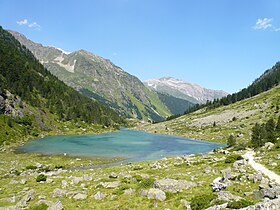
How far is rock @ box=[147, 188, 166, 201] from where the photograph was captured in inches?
977

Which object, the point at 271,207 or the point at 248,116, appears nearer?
the point at 271,207

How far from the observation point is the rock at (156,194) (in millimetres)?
24816

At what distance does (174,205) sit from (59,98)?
167m

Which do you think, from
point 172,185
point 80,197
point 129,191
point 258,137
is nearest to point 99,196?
point 80,197

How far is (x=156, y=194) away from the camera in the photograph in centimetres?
2538

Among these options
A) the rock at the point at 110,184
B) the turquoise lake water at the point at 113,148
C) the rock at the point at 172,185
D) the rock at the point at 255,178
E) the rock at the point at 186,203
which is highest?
the rock at the point at 255,178

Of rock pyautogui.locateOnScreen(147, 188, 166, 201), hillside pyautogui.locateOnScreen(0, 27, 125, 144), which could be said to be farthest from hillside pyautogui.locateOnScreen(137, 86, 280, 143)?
rock pyautogui.locateOnScreen(147, 188, 166, 201)

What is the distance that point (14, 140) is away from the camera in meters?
88.8

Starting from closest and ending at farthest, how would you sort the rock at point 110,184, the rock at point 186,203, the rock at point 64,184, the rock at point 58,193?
the rock at point 186,203, the rock at point 58,193, the rock at point 110,184, the rock at point 64,184

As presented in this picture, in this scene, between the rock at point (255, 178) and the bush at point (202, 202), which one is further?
the rock at point (255, 178)

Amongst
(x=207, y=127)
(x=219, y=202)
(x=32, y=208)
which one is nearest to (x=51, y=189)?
(x=32, y=208)

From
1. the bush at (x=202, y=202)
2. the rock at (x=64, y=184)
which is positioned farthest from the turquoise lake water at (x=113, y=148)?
the bush at (x=202, y=202)

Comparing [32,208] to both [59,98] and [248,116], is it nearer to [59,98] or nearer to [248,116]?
[248,116]

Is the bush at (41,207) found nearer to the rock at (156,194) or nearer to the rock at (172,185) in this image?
the rock at (156,194)
